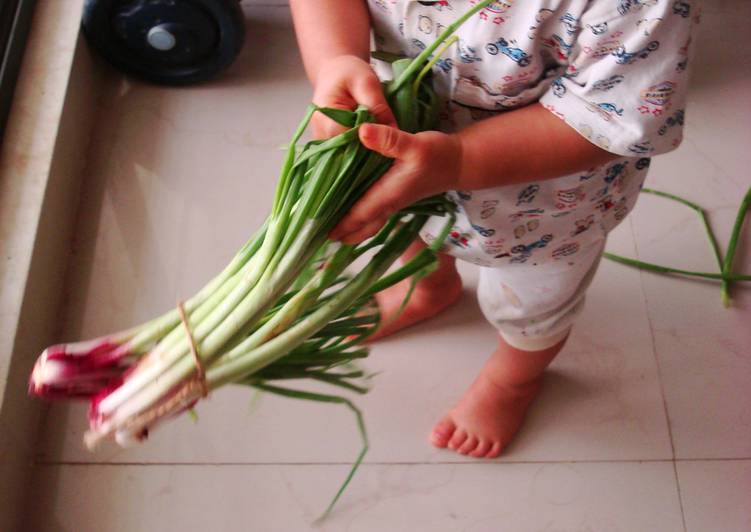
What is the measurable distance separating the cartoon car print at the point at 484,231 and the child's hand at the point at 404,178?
16cm

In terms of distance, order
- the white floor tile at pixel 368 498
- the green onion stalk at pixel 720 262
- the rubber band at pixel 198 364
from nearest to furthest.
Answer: the rubber band at pixel 198 364 < the white floor tile at pixel 368 498 < the green onion stalk at pixel 720 262

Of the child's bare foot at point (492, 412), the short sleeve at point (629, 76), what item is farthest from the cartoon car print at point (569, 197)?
the child's bare foot at point (492, 412)

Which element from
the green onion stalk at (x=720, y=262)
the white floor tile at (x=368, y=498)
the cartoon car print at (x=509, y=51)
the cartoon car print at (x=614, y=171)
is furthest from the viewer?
the green onion stalk at (x=720, y=262)

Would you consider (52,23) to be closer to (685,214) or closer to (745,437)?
(685,214)

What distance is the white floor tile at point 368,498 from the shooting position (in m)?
1.03

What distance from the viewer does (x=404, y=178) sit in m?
0.56

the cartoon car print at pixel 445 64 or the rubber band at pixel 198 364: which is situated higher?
the cartoon car print at pixel 445 64

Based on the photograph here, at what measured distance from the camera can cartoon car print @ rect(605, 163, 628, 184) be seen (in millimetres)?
701

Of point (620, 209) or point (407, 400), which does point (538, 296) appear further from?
point (407, 400)

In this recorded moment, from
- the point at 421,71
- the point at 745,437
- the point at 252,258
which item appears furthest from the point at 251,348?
the point at 745,437

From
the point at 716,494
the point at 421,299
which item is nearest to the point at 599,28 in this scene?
Result: the point at 421,299

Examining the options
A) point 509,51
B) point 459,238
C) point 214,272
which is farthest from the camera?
point 214,272

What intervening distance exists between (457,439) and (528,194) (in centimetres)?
47

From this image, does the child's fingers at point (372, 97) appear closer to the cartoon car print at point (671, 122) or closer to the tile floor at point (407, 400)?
the cartoon car print at point (671, 122)
